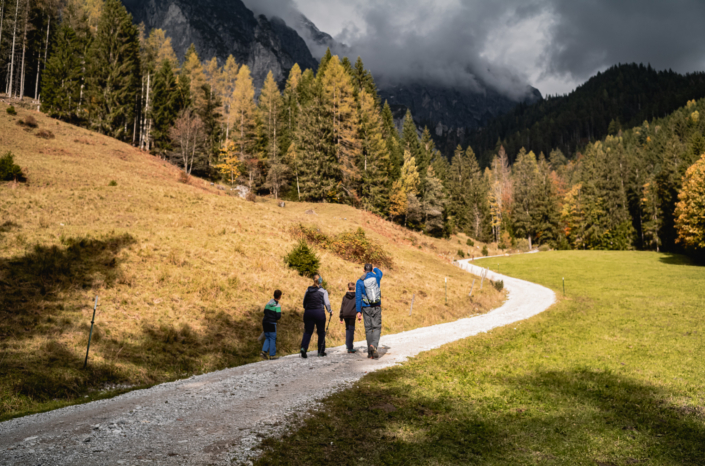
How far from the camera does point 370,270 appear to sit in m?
10.5

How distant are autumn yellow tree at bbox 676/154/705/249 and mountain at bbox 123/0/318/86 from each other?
167616 mm

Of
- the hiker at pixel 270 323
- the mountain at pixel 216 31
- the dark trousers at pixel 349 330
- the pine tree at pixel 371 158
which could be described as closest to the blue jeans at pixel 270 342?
the hiker at pixel 270 323

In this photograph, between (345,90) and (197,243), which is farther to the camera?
(345,90)

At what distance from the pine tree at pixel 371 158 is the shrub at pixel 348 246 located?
22.6 metres

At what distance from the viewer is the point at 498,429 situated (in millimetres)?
5875

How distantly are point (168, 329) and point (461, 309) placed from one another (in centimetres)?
1681

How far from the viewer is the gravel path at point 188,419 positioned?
4641 mm

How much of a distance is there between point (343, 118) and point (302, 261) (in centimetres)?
3473

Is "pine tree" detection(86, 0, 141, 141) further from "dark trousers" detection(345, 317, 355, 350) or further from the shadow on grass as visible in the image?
the shadow on grass

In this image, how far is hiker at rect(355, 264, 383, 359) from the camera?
10391mm

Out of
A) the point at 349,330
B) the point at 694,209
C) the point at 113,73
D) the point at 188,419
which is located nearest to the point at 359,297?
the point at 349,330

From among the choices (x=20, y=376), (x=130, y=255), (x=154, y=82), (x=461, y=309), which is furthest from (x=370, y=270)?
(x=154, y=82)

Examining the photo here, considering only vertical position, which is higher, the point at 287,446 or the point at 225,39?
the point at 225,39

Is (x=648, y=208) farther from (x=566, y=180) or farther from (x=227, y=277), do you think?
(x=227, y=277)
